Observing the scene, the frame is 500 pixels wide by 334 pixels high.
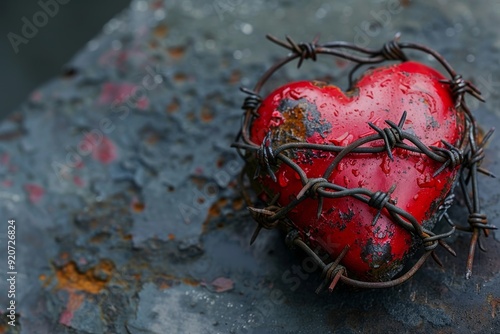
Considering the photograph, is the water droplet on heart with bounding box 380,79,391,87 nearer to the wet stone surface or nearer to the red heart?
the red heart

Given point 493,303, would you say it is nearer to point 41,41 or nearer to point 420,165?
point 420,165

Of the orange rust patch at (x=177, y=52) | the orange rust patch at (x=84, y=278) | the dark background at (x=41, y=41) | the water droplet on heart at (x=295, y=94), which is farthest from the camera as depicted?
the dark background at (x=41, y=41)

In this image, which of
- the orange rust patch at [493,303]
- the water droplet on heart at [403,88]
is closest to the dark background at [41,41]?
the water droplet on heart at [403,88]

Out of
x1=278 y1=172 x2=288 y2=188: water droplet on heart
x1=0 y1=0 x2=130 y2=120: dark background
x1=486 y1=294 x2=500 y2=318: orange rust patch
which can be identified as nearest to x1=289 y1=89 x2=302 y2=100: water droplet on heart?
x1=278 y1=172 x2=288 y2=188: water droplet on heart

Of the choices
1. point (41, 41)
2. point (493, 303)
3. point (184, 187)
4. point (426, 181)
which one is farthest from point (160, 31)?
point (41, 41)

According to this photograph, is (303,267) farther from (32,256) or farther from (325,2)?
(325,2)

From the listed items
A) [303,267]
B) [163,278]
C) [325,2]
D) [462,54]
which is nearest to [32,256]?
[163,278]

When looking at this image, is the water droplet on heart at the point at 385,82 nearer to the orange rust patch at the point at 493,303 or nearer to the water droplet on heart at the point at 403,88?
the water droplet on heart at the point at 403,88
